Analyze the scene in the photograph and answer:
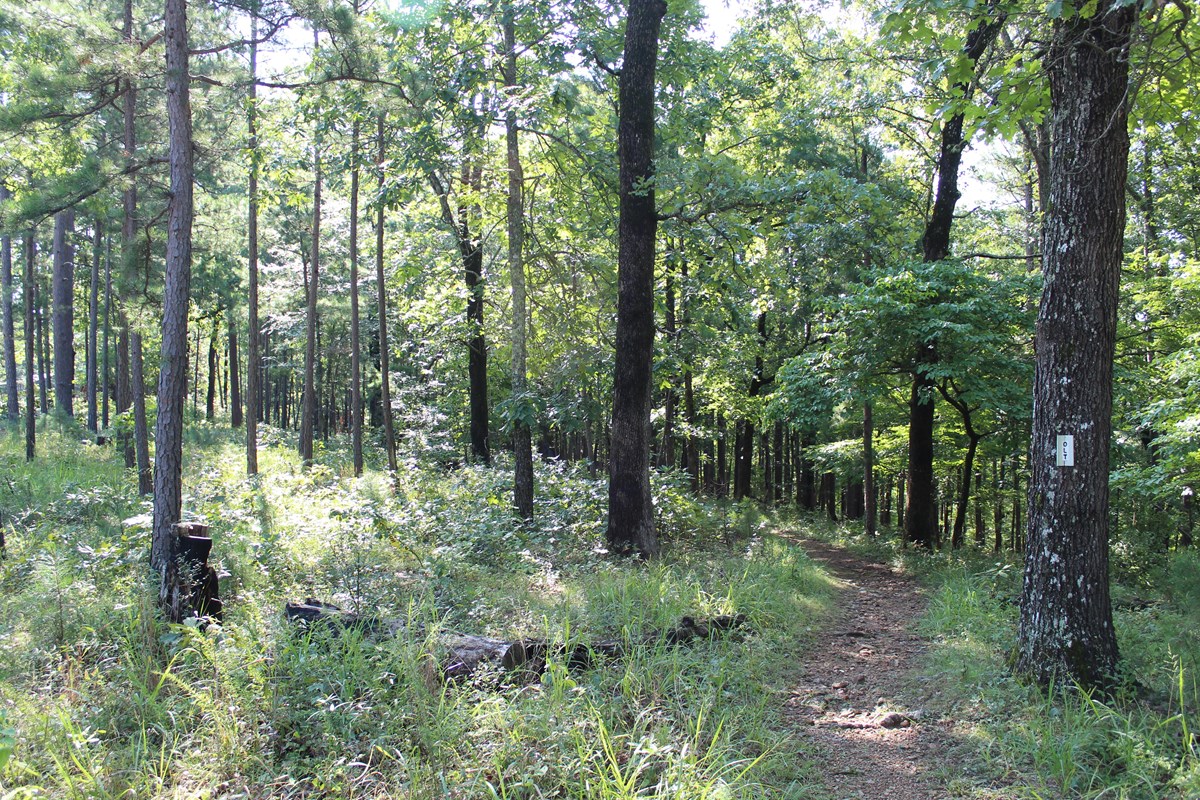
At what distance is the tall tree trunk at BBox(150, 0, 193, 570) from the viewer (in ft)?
21.1

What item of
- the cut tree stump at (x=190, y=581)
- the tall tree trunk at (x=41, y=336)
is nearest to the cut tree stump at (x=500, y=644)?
the cut tree stump at (x=190, y=581)

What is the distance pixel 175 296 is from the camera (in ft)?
21.7

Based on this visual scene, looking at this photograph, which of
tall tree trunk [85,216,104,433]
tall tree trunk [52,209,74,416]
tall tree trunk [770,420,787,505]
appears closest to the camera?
tall tree trunk [85,216,104,433]

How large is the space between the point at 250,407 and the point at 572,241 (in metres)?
7.78

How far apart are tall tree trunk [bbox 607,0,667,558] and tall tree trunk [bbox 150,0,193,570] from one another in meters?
4.81

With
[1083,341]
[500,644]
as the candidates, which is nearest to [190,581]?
[500,644]

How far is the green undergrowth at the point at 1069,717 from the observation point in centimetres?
344

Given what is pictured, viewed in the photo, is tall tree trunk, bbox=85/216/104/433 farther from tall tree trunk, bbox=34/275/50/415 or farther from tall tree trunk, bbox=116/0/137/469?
tall tree trunk, bbox=34/275/50/415

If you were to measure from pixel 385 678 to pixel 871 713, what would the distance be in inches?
129

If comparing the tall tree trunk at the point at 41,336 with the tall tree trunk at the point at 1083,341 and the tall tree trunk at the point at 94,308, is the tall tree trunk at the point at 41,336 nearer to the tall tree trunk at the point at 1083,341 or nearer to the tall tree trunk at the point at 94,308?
the tall tree trunk at the point at 94,308

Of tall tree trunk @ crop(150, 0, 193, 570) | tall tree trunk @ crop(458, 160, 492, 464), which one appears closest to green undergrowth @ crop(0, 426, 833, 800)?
tall tree trunk @ crop(150, 0, 193, 570)

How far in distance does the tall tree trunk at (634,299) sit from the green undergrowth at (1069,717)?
3739mm

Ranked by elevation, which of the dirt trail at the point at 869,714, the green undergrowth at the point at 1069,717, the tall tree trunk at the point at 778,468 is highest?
the green undergrowth at the point at 1069,717

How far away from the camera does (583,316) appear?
39.0ft
